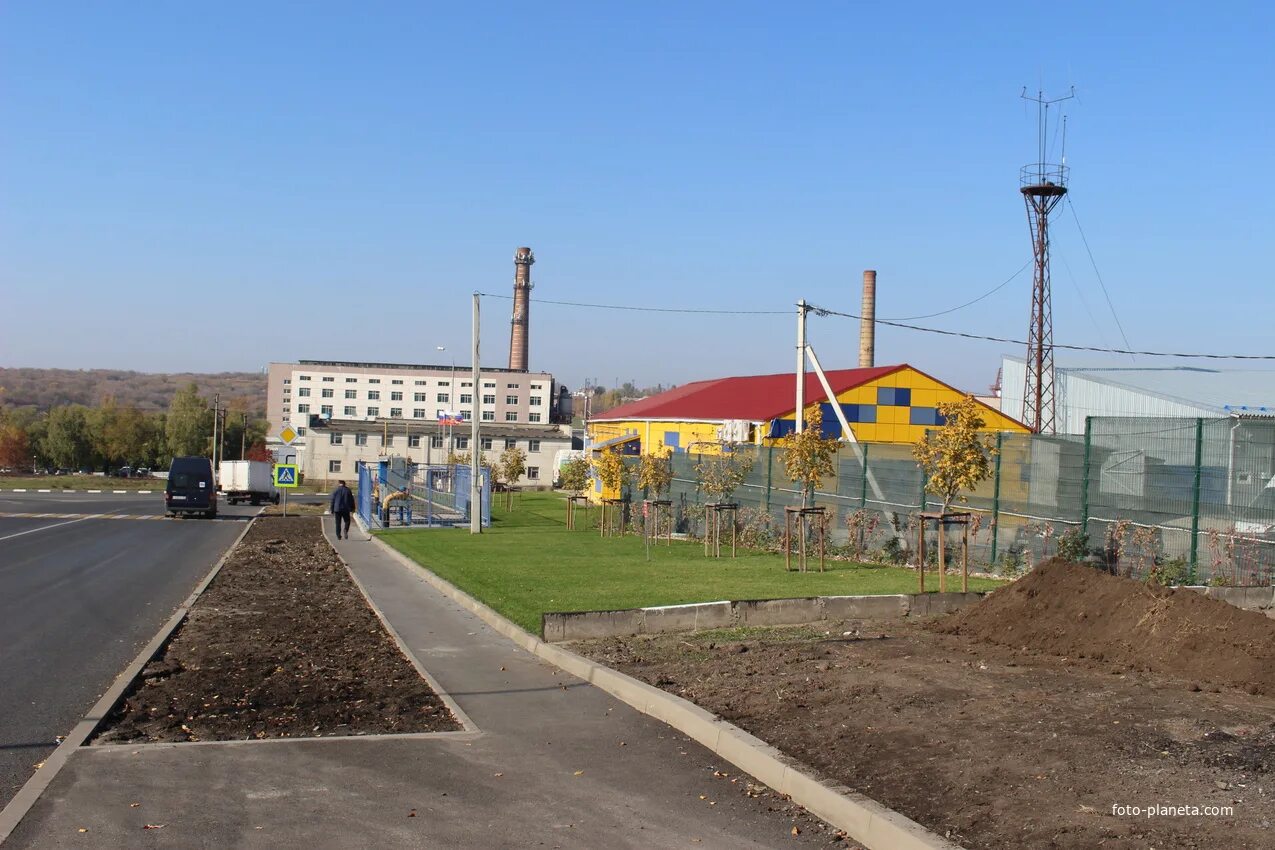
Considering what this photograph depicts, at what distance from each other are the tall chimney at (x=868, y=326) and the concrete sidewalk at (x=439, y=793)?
171 ft

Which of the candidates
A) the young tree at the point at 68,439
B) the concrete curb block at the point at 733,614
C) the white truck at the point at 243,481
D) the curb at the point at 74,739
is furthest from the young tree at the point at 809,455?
the young tree at the point at 68,439

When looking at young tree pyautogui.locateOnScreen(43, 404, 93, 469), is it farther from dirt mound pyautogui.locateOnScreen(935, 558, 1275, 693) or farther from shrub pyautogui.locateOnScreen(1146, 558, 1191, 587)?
dirt mound pyautogui.locateOnScreen(935, 558, 1275, 693)

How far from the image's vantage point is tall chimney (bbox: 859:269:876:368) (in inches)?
2389

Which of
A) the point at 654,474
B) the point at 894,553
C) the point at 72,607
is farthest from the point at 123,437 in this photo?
the point at 894,553

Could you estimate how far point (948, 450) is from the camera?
697 inches

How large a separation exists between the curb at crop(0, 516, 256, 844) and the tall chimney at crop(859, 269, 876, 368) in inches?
1945

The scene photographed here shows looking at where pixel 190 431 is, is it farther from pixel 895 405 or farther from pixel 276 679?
pixel 276 679

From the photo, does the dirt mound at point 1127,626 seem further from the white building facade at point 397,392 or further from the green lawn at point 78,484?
the white building facade at point 397,392

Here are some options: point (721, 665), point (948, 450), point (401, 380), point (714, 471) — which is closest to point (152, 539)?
point (714, 471)

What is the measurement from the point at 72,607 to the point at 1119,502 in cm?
1504

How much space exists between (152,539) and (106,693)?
24.9 metres

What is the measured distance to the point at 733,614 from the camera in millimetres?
13055

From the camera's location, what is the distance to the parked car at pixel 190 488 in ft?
152

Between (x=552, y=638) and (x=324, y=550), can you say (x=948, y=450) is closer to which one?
(x=552, y=638)
